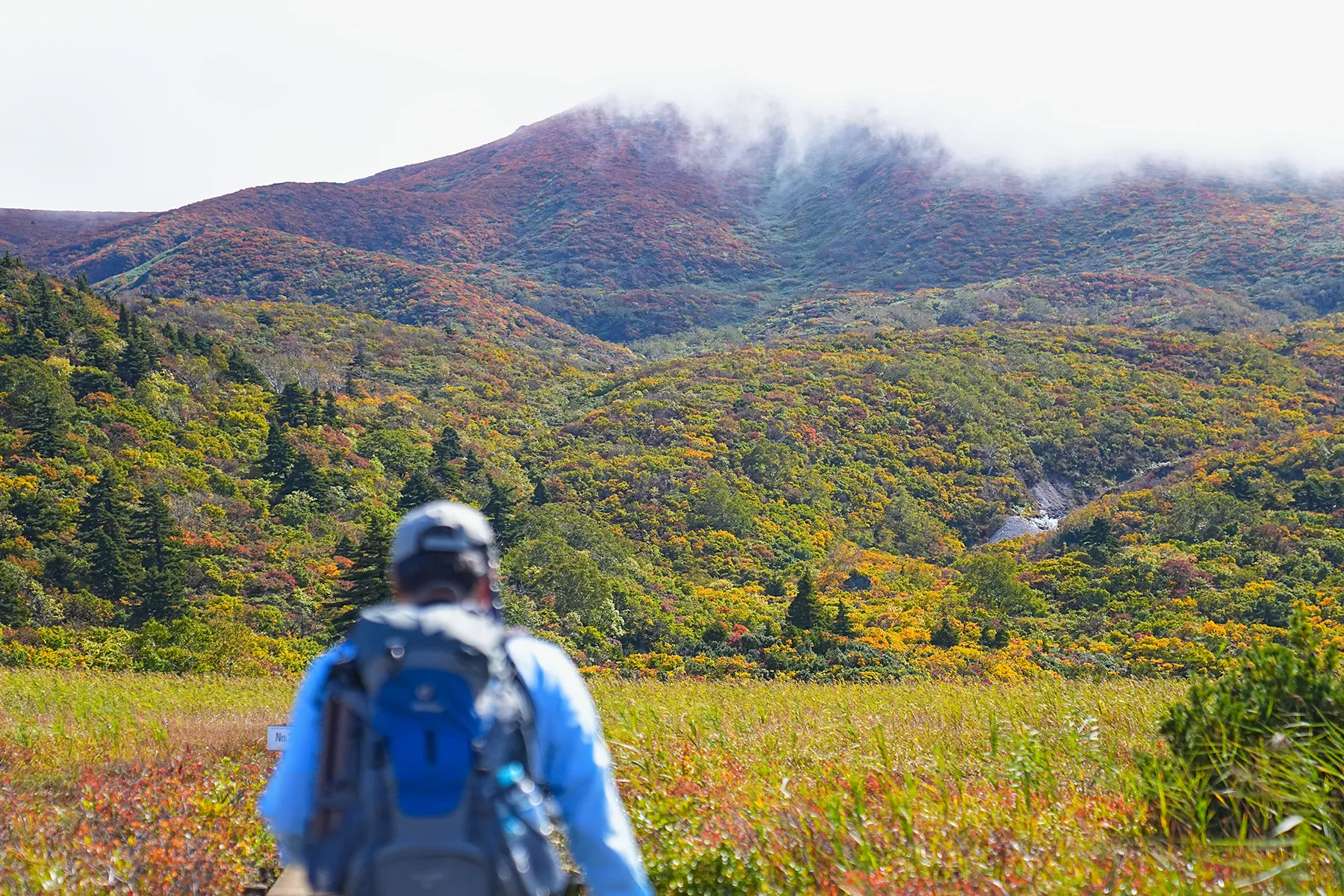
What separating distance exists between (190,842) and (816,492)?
26813 mm

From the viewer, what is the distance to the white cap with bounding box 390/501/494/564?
190 centimetres

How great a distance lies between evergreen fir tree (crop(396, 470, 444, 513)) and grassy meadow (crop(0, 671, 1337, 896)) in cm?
1615

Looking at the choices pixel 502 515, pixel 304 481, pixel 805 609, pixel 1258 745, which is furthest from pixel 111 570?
pixel 1258 745

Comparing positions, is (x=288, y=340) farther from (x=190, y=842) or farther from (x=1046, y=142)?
(x=1046, y=142)

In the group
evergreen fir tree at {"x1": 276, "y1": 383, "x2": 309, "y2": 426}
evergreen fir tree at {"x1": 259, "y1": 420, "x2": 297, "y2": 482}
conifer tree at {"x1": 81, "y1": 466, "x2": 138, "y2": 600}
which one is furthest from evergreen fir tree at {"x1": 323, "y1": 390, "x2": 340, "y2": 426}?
conifer tree at {"x1": 81, "y1": 466, "x2": 138, "y2": 600}

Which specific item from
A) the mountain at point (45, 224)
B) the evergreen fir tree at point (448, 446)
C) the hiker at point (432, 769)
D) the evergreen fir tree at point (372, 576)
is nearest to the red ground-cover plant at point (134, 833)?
the hiker at point (432, 769)

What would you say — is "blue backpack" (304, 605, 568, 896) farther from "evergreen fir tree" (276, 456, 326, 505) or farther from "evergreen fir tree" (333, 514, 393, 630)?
"evergreen fir tree" (276, 456, 326, 505)

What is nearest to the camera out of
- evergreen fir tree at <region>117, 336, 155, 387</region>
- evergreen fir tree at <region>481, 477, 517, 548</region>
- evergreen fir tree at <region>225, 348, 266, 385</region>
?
evergreen fir tree at <region>481, 477, 517, 548</region>

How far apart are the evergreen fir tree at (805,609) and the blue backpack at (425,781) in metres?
18.0

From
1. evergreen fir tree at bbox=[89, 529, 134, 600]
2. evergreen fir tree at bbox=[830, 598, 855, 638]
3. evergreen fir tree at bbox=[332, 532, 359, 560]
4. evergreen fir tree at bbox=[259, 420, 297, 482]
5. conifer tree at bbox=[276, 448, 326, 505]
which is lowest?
evergreen fir tree at bbox=[830, 598, 855, 638]

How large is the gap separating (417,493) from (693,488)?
8577 millimetres

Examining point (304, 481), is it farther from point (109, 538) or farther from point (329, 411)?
point (109, 538)

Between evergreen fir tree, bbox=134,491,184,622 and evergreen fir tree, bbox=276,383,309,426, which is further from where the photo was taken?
evergreen fir tree, bbox=276,383,309,426

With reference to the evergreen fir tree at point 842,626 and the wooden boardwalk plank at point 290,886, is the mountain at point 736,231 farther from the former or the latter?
the wooden boardwalk plank at point 290,886
